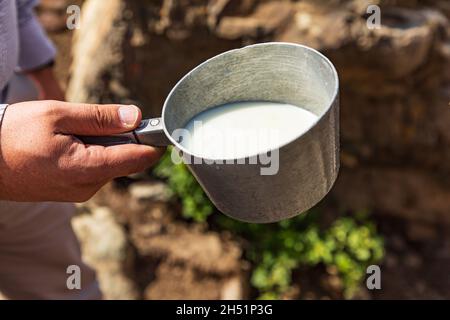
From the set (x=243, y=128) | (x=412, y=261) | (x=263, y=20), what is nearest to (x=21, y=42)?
(x=263, y=20)

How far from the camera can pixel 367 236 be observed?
352cm

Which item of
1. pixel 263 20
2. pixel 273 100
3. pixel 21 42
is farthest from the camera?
pixel 263 20

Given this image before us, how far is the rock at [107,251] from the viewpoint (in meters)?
3.41

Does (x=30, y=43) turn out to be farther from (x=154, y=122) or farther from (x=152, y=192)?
(x=154, y=122)

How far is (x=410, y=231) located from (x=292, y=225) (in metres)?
0.70

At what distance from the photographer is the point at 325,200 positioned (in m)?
3.68

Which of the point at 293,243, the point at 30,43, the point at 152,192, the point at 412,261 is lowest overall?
the point at 412,261

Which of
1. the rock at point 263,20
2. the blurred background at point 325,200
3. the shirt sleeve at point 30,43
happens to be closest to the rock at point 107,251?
the blurred background at point 325,200

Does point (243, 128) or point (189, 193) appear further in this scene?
point (189, 193)

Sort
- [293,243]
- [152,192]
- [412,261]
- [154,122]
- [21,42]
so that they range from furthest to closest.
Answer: [152,192] → [412,261] → [293,243] → [21,42] → [154,122]

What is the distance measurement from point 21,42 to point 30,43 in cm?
4

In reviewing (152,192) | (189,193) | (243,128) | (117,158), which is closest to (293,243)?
(189,193)

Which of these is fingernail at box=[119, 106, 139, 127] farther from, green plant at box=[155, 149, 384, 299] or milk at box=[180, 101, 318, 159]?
green plant at box=[155, 149, 384, 299]

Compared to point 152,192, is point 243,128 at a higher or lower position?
higher
